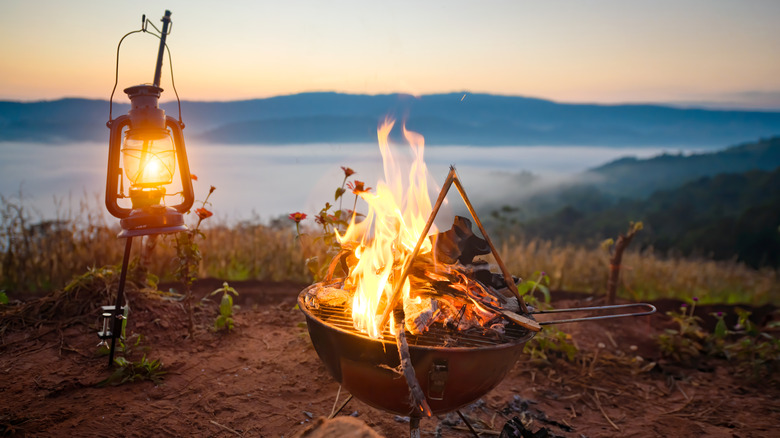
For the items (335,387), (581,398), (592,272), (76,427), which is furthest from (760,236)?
(76,427)

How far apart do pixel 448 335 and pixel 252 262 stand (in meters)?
5.48

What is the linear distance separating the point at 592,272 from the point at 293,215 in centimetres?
645

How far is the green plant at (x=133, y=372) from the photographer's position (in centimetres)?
363

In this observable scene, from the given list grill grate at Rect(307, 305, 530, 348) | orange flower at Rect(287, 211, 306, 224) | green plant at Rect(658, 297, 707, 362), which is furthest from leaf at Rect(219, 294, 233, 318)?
green plant at Rect(658, 297, 707, 362)

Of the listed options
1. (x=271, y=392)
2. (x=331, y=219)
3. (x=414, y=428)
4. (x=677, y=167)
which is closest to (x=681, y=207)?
(x=677, y=167)

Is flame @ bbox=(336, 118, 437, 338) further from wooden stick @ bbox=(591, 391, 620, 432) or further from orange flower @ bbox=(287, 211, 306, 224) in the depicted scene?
wooden stick @ bbox=(591, 391, 620, 432)

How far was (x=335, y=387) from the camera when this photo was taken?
395 centimetres

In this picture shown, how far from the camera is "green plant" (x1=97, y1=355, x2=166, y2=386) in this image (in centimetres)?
363

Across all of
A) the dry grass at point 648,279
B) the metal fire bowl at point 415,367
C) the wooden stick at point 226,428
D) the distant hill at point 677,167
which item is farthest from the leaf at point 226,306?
the distant hill at point 677,167

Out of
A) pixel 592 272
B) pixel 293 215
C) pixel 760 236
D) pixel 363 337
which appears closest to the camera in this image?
pixel 363 337

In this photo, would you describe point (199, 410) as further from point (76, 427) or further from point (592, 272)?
point (592, 272)

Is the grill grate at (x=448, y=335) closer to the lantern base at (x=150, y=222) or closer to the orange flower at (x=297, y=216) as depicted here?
the lantern base at (x=150, y=222)

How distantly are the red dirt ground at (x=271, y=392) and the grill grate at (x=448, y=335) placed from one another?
3.73ft

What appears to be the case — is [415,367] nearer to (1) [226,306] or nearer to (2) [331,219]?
(2) [331,219]
